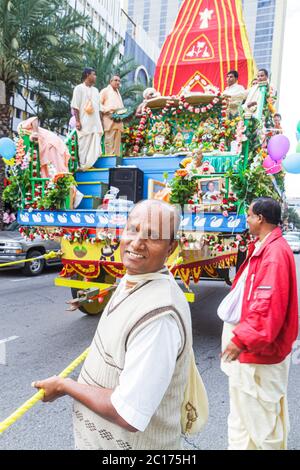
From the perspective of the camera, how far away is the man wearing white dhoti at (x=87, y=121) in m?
6.17

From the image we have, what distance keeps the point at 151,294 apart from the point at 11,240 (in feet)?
28.1

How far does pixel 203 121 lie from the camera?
23.2ft

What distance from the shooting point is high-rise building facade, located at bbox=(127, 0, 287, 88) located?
93000 millimetres

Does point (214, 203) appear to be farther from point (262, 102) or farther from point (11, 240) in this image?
point (11, 240)

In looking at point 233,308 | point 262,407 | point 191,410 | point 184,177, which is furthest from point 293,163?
point 191,410

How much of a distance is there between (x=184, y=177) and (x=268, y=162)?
3.42 ft

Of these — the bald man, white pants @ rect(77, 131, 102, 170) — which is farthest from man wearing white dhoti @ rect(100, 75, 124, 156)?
the bald man

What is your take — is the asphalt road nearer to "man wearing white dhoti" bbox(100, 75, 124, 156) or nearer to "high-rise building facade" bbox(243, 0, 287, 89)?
"man wearing white dhoti" bbox(100, 75, 124, 156)

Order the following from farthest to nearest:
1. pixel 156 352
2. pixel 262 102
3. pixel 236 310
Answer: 1. pixel 262 102
2. pixel 236 310
3. pixel 156 352

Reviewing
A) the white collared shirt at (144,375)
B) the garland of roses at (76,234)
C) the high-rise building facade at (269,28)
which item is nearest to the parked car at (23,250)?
the garland of roses at (76,234)

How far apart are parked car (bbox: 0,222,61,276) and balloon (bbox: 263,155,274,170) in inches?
249

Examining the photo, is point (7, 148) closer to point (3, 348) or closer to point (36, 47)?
point (3, 348)

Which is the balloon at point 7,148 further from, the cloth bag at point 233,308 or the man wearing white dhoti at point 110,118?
the cloth bag at point 233,308
